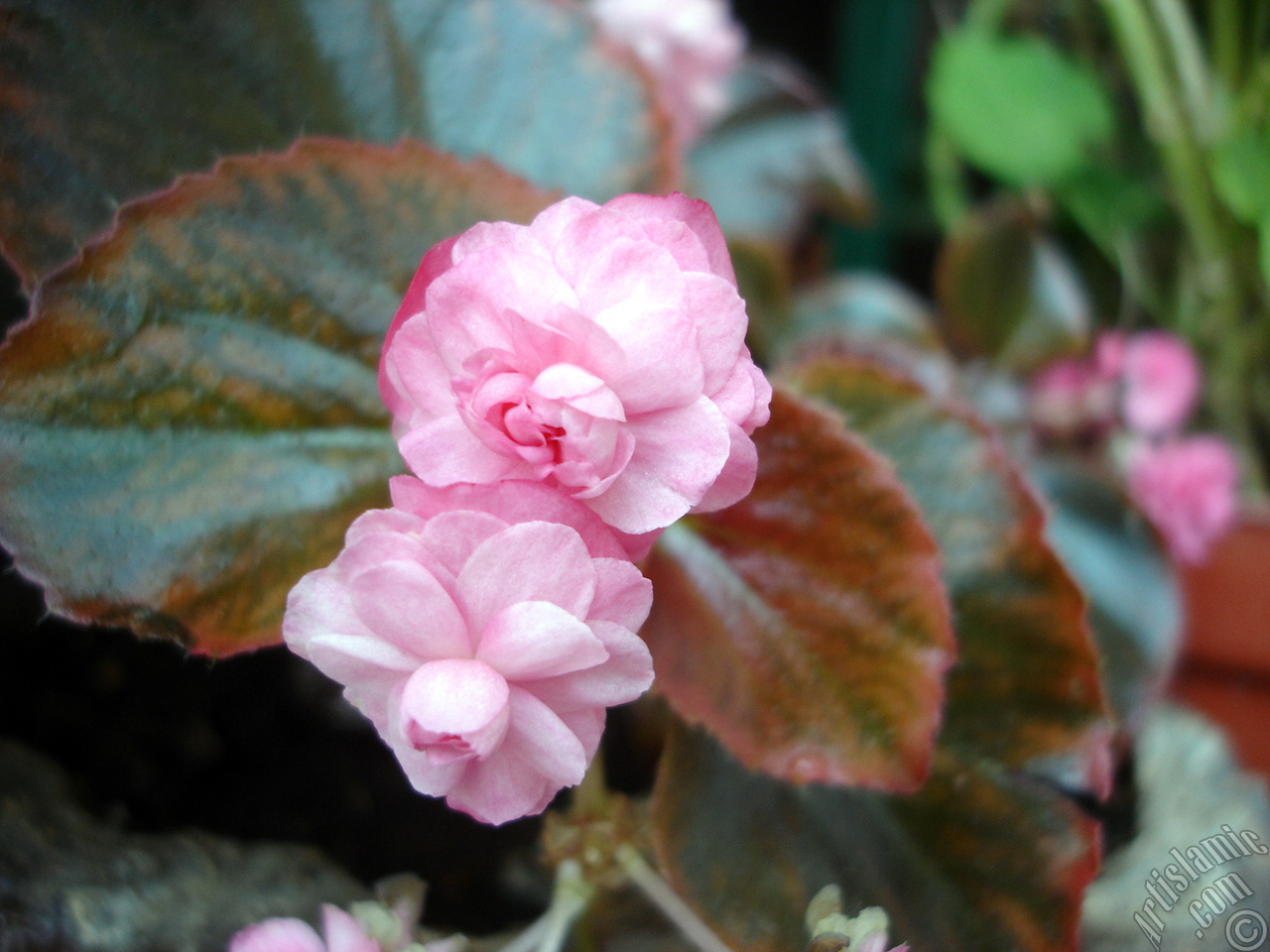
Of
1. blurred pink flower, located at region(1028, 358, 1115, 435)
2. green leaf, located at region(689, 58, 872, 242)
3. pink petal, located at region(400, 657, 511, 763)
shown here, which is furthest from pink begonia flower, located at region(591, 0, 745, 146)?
pink petal, located at region(400, 657, 511, 763)

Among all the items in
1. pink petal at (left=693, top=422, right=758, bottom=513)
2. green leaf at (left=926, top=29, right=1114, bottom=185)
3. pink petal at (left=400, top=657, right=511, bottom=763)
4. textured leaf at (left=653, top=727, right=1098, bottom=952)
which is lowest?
textured leaf at (left=653, top=727, right=1098, bottom=952)

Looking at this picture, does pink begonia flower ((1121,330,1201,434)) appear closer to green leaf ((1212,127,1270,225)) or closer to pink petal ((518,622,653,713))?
green leaf ((1212,127,1270,225))

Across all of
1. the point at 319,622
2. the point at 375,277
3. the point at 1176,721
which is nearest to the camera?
the point at 319,622

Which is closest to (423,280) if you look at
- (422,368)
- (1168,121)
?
(422,368)

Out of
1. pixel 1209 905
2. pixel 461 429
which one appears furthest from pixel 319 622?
pixel 1209 905

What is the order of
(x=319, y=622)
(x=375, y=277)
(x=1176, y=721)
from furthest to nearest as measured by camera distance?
(x=1176, y=721) → (x=375, y=277) → (x=319, y=622)

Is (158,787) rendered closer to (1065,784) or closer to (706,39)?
(1065,784)

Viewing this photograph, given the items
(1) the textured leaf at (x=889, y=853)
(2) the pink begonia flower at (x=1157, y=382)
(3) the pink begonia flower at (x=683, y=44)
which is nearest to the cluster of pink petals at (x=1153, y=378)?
(2) the pink begonia flower at (x=1157, y=382)
